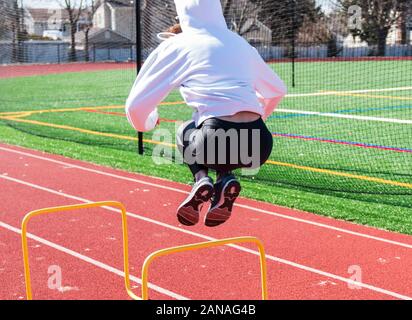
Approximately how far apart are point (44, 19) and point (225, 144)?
32194 mm

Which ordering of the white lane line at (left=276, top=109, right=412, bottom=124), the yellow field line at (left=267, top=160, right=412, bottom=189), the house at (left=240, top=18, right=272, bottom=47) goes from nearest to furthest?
the yellow field line at (left=267, top=160, right=412, bottom=189)
the white lane line at (left=276, top=109, right=412, bottom=124)
the house at (left=240, top=18, right=272, bottom=47)

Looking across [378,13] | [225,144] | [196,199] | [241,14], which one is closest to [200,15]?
[225,144]

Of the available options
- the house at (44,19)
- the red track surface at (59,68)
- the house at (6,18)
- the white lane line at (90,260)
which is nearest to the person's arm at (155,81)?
the white lane line at (90,260)

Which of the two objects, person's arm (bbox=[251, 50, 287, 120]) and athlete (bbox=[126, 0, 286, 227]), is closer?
athlete (bbox=[126, 0, 286, 227])

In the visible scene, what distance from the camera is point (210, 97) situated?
3727 mm

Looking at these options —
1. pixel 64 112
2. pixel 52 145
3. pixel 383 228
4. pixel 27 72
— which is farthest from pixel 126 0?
pixel 383 228

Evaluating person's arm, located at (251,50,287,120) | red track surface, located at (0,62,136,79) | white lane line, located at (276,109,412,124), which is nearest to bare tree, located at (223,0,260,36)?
white lane line, located at (276,109,412,124)

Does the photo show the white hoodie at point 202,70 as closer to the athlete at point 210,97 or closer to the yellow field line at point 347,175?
the athlete at point 210,97

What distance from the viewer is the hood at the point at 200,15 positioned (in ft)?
12.5

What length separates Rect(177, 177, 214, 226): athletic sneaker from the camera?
390 centimetres

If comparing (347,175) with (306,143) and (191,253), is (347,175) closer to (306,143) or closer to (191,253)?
(306,143)

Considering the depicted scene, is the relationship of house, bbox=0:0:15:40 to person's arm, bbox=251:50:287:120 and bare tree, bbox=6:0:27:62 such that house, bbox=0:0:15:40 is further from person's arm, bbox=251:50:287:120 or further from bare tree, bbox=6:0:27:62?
person's arm, bbox=251:50:287:120

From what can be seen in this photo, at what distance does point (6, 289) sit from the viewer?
5934 millimetres

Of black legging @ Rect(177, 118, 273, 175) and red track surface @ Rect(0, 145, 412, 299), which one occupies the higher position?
black legging @ Rect(177, 118, 273, 175)
